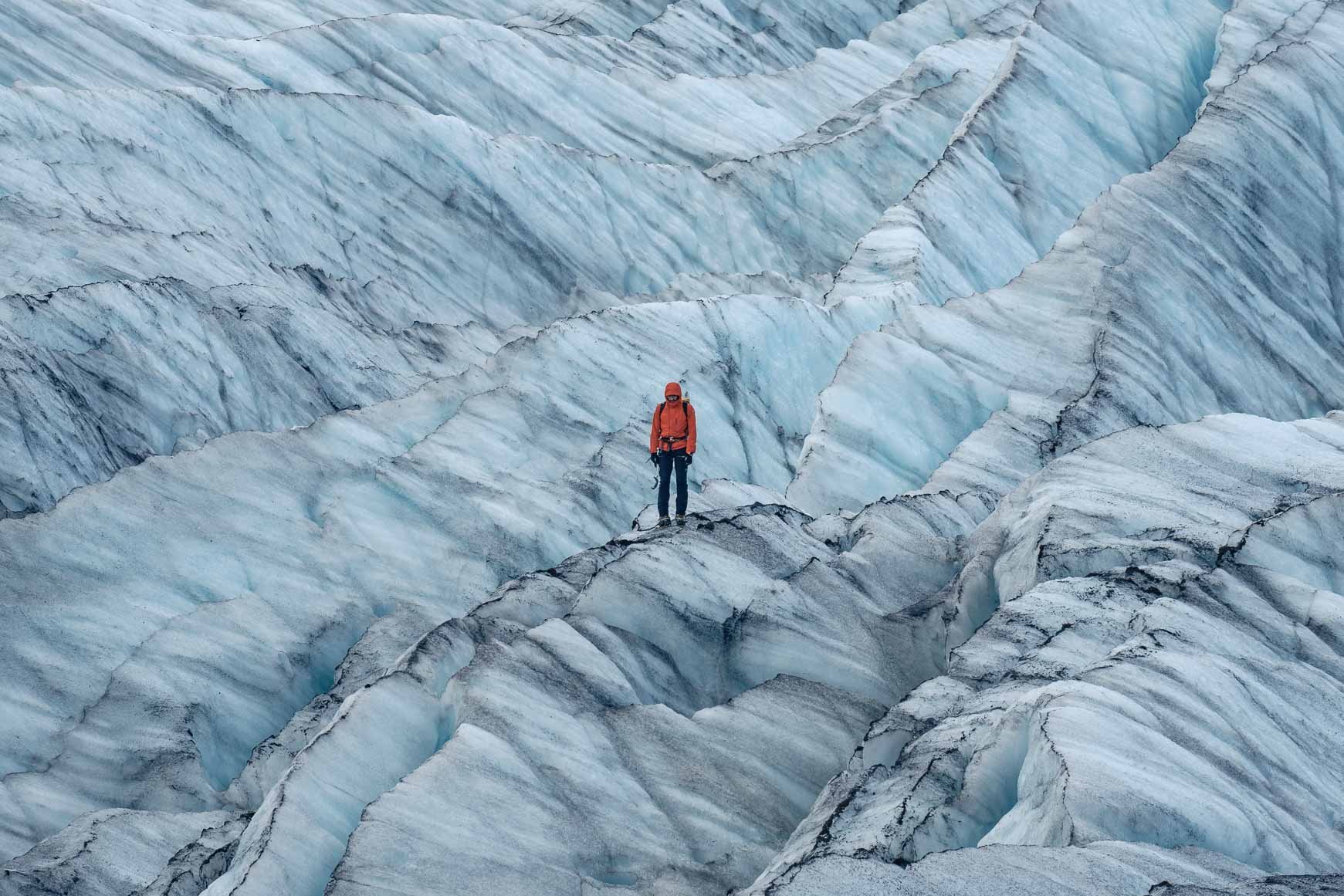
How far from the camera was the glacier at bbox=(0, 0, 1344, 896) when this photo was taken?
939cm

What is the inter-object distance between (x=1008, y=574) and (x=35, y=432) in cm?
908

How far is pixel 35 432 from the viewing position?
13930 mm

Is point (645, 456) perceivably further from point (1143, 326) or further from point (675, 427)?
point (1143, 326)

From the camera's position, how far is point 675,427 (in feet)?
45.1

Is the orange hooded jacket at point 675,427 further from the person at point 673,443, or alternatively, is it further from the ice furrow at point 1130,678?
the ice furrow at point 1130,678

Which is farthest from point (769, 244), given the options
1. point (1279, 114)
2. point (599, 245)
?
point (1279, 114)

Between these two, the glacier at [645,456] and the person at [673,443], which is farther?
the person at [673,443]

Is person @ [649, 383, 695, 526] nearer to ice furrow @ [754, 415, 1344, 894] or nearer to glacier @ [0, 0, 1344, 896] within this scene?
glacier @ [0, 0, 1344, 896]

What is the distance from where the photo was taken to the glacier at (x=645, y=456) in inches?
370

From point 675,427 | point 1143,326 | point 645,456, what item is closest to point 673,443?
point 675,427

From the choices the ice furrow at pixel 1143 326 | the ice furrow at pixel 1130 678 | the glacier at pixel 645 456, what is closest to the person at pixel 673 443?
the glacier at pixel 645 456

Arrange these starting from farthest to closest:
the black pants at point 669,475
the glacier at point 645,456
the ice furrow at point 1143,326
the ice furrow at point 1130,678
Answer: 1. the ice furrow at point 1143,326
2. the black pants at point 669,475
3. the glacier at point 645,456
4. the ice furrow at point 1130,678

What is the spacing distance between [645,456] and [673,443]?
290 centimetres

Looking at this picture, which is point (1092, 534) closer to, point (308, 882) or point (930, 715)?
point (930, 715)
